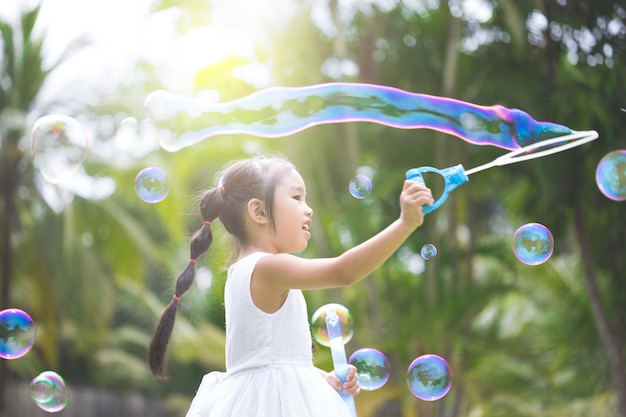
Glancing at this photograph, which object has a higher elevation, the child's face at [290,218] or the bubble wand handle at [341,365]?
the child's face at [290,218]

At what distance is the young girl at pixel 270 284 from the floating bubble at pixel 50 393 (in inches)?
63.9

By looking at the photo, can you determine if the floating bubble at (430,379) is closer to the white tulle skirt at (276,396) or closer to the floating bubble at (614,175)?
the white tulle skirt at (276,396)

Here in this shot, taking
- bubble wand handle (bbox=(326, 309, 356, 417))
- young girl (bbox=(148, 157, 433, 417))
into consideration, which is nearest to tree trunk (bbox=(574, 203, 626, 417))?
bubble wand handle (bbox=(326, 309, 356, 417))

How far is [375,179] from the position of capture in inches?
441

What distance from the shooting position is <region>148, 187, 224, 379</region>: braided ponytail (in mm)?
3064

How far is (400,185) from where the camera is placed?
39.0 feet

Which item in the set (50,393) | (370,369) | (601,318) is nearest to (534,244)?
(370,369)

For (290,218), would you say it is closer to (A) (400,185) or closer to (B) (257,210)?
(B) (257,210)

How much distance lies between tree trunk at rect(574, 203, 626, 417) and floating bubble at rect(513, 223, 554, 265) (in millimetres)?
6423

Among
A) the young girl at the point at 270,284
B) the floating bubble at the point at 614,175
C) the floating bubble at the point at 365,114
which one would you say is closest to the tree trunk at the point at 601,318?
the floating bubble at the point at 614,175

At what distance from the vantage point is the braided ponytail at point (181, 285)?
3.06 m

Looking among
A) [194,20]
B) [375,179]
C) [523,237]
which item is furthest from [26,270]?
[523,237]

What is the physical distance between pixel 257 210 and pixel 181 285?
0.39 m

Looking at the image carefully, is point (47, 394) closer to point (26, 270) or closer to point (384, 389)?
point (384, 389)
